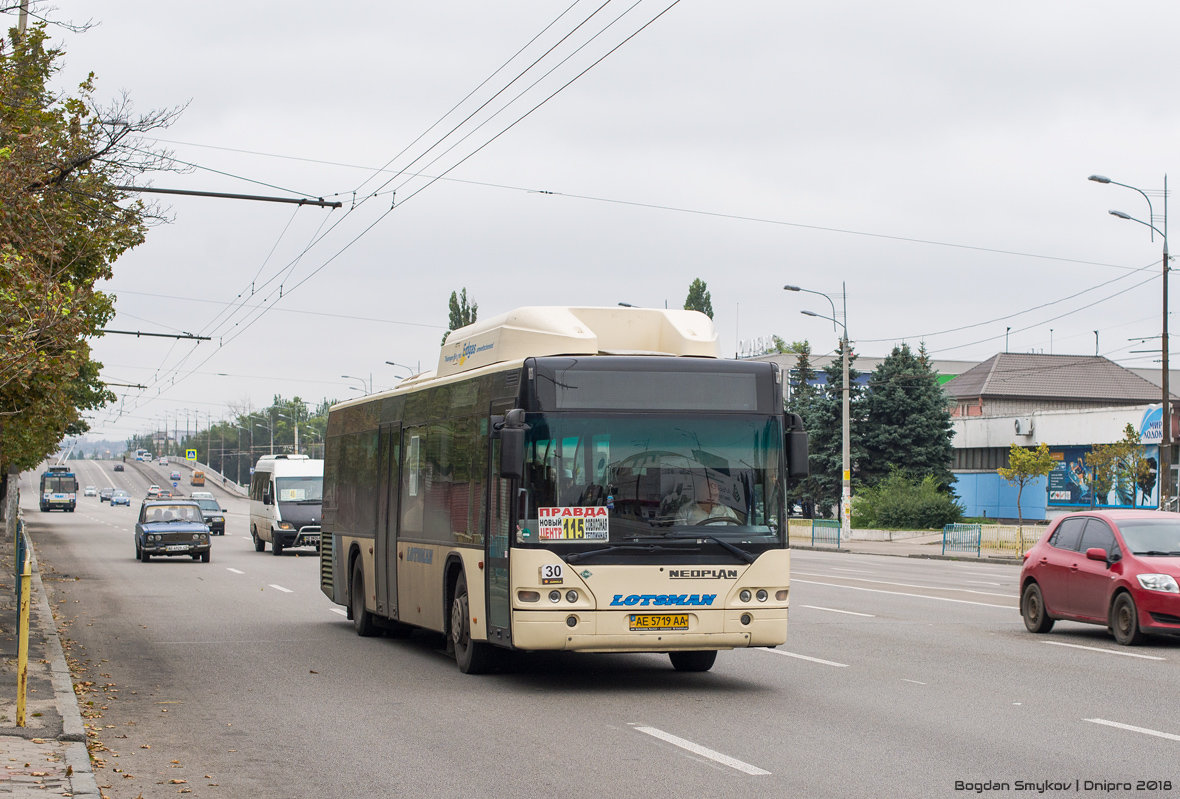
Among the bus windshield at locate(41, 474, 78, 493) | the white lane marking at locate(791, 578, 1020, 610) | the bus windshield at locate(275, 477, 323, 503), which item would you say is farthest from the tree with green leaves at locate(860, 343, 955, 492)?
the bus windshield at locate(41, 474, 78, 493)

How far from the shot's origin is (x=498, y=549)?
12.0 meters

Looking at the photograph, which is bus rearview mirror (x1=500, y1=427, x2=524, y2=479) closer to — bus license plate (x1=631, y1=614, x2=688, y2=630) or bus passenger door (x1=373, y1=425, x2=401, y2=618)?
bus license plate (x1=631, y1=614, x2=688, y2=630)

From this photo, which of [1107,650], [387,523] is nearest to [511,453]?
[387,523]

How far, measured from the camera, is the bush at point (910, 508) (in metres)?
56.2

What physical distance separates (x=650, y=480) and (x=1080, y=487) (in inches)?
2140

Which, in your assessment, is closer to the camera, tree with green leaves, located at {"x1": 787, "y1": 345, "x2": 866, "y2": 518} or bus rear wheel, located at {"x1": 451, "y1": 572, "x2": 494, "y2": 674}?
bus rear wheel, located at {"x1": 451, "y1": 572, "x2": 494, "y2": 674}

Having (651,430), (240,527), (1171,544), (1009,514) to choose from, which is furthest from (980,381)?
(651,430)

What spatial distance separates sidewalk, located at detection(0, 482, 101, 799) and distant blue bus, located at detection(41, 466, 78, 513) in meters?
85.8

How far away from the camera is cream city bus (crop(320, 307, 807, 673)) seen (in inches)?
457

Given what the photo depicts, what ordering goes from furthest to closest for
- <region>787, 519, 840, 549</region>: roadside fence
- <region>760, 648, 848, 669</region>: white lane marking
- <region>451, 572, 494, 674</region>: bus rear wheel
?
<region>787, 519, 840, 549</region>: roadside fence, <region>760, 648, 848, 669</region>: white lane marking, <region>451, 572, 494, 674</region>: bus rear wheel

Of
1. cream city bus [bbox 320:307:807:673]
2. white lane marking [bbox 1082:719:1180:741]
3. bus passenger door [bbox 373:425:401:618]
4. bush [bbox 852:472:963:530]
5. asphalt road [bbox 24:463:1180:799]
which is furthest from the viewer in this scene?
bush [bbox 852:472:963:530]

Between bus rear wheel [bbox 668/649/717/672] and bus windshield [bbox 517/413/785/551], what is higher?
bus windshield [bbox 517/413/785/551]

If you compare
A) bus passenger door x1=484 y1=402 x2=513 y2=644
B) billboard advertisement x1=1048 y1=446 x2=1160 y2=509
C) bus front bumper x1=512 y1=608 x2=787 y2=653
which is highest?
billboard advertisement x1=1048 y1=446 x2=1160 y2=509

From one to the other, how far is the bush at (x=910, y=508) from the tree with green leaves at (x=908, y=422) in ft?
22.4
